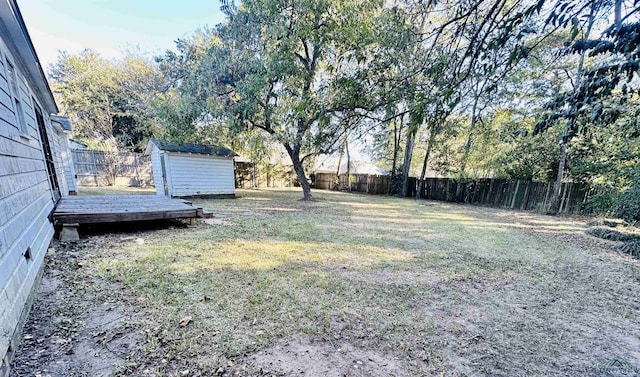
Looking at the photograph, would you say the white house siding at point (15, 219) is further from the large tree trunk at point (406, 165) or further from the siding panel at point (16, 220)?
A: the large tree trunk at point (406, 165)

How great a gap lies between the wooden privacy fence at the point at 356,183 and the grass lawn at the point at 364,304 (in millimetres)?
11158

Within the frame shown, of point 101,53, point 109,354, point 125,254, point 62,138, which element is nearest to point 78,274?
point 125,254

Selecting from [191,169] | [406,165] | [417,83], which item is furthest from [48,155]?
[406,165]

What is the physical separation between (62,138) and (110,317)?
9.66 meters

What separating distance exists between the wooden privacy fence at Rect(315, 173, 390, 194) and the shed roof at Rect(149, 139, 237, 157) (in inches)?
340

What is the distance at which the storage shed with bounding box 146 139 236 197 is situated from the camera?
31.5 ft

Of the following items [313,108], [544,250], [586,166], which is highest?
[313,108]

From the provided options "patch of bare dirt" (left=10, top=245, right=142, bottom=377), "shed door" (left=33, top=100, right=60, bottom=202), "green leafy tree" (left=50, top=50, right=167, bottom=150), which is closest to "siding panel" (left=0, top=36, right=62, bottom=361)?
"patch of bare dirt" (left=10, top=245, right=142, bottom=377)

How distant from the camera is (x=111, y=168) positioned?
13.0m

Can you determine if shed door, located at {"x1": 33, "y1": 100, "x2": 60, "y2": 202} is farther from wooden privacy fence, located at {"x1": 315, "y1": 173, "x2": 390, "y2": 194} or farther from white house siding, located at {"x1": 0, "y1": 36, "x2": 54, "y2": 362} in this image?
wooden privacy fence, located at {"x1": 315, "y1": 173, "x2": 390, "y2": 194}

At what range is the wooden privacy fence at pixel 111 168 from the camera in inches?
480

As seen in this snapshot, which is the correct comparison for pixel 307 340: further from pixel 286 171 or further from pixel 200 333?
pixel 286 171

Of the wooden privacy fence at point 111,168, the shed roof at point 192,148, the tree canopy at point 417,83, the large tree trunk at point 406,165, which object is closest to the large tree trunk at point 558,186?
the tree canopy at point 417,83

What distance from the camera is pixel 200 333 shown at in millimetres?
1902
